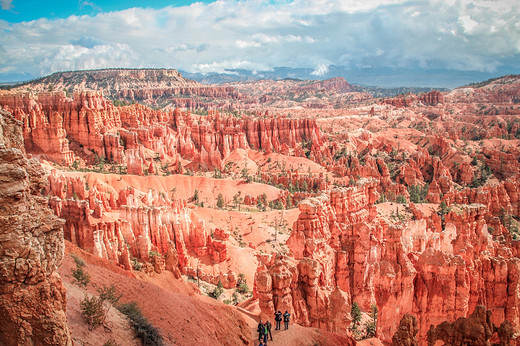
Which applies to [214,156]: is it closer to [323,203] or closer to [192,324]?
[323,203]

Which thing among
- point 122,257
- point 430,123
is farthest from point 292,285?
point 430,123

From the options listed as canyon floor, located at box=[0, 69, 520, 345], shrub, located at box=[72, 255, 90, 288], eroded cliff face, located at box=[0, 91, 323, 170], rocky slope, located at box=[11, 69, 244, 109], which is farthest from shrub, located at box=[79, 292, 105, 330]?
rocky slope, located at box=[11, 69, 244, 109]

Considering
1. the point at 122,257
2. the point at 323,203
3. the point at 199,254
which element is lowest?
the point at 199,254

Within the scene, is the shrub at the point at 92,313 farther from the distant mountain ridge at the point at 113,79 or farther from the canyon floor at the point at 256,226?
the distant mountain ridge at the point at 113,79

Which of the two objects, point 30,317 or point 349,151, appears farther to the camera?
point 349,151

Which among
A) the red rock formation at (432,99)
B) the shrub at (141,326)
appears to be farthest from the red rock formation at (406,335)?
the red rock formation at (432,99)

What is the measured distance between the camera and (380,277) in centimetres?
2234

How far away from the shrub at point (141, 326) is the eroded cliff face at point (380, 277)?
644 cm

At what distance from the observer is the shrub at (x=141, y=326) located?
11.0 m

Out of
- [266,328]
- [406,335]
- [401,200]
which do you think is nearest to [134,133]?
[401,200]

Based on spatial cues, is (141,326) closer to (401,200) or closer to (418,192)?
(401,200)

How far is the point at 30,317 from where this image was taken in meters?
6.67

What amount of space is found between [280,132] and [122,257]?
73318 millimetres

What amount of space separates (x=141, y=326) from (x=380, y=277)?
48.6 feet
